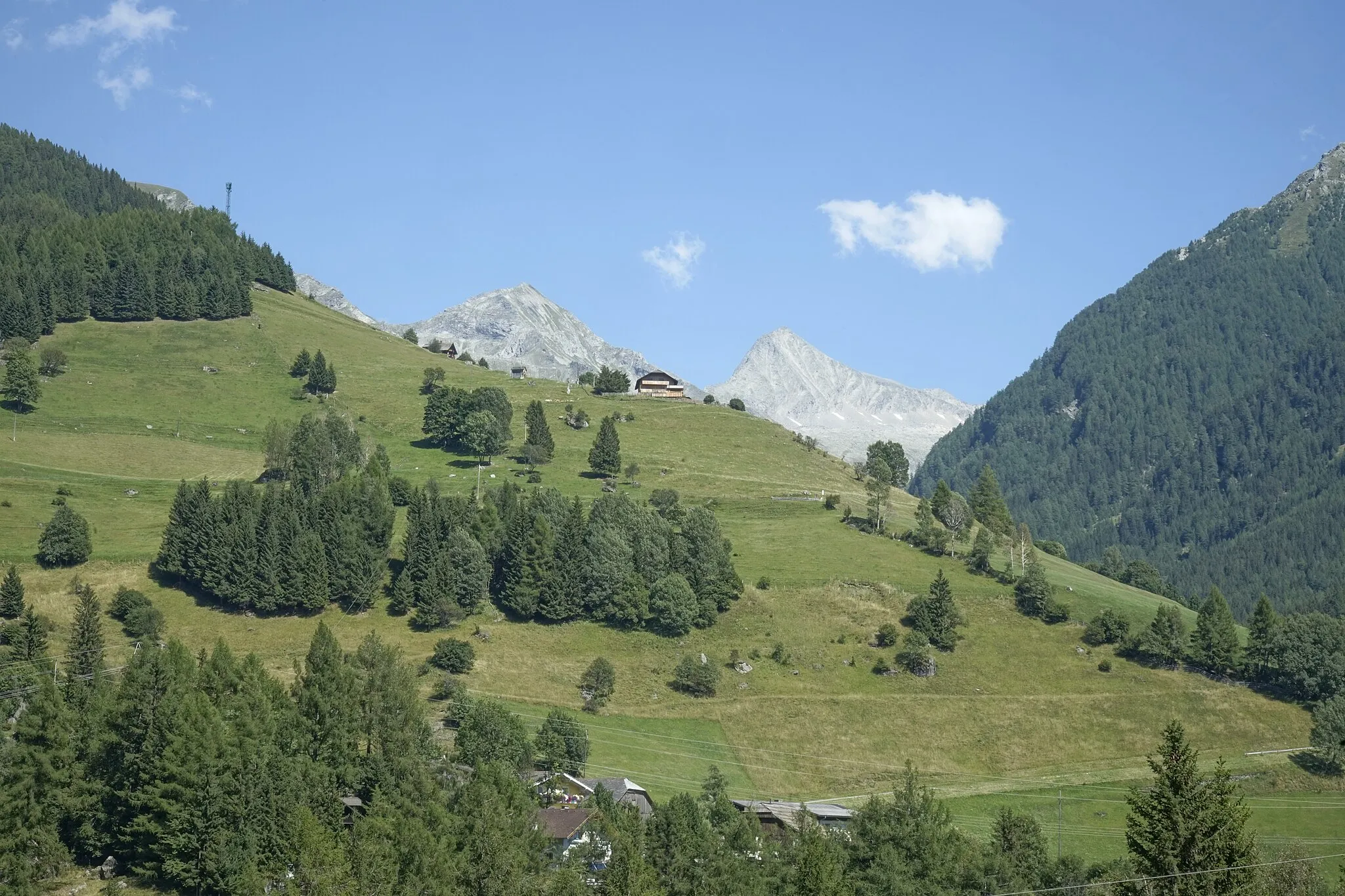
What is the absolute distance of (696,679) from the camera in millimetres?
116625

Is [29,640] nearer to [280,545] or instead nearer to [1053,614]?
[280,545]

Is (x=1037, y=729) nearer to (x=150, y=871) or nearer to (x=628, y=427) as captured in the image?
(x=150, y=871)

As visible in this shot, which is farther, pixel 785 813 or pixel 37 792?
pixel 785 813

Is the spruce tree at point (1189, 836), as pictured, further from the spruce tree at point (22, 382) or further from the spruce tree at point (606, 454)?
the spruce tree at point (22, 382)

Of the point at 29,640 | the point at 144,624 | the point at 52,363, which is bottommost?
the point at 29,640

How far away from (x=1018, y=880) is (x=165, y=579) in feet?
295

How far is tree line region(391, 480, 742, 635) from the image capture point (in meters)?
127

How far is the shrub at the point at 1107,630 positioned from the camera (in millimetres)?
129000

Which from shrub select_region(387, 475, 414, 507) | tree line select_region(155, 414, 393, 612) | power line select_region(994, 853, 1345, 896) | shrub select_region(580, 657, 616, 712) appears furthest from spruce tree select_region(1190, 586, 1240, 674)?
shrub select_region(387, 475, 414, 507)

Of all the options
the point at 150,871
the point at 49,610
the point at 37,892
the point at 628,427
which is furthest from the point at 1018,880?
the point at 628,427

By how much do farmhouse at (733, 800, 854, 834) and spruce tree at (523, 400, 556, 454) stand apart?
91.2 metres

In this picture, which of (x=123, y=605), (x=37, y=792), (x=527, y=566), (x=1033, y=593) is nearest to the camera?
(x=37, y=792)

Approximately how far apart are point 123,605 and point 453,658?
30.7m

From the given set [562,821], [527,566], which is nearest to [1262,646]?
[527,566]
